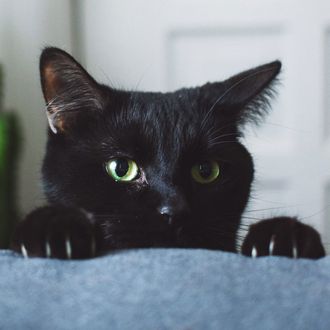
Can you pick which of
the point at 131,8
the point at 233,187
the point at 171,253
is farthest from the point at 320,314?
the point at 131,8

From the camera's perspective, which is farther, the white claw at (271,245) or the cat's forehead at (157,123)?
the cat's forehead at (157,123)

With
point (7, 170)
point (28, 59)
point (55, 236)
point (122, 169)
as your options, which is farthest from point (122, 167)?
point (28, 59)

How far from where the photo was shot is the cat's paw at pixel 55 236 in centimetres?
59

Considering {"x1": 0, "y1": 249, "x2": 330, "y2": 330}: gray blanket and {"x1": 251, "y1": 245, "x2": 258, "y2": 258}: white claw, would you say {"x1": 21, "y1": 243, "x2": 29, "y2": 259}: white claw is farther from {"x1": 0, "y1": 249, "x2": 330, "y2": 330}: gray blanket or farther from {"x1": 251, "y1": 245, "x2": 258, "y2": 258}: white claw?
{"x1": 251, "y1": 245, "x2": 258, "y2": 258}: white claw

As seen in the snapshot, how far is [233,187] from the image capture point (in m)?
0.93

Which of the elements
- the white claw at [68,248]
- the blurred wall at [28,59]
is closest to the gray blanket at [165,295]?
the white claw at [68,248]

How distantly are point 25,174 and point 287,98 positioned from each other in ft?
3.07

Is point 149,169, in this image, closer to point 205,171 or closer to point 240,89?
point 205,171

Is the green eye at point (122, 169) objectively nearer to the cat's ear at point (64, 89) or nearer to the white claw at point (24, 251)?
the cat's ear at point (64, 89)

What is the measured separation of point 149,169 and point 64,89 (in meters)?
0.21

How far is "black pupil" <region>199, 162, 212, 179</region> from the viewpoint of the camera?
0.88m

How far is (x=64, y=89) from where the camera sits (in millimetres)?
879

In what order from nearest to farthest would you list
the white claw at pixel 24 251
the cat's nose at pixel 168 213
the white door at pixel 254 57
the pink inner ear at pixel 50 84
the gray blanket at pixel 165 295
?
the gray blanket at pixel 165 295 < the white claw at pixel 24 251 < the cat's nose at pixel 168 213 < the pink inner ear at pixel 50 84 < the white door at pixel 254 57

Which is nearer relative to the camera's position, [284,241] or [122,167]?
[284,241]
